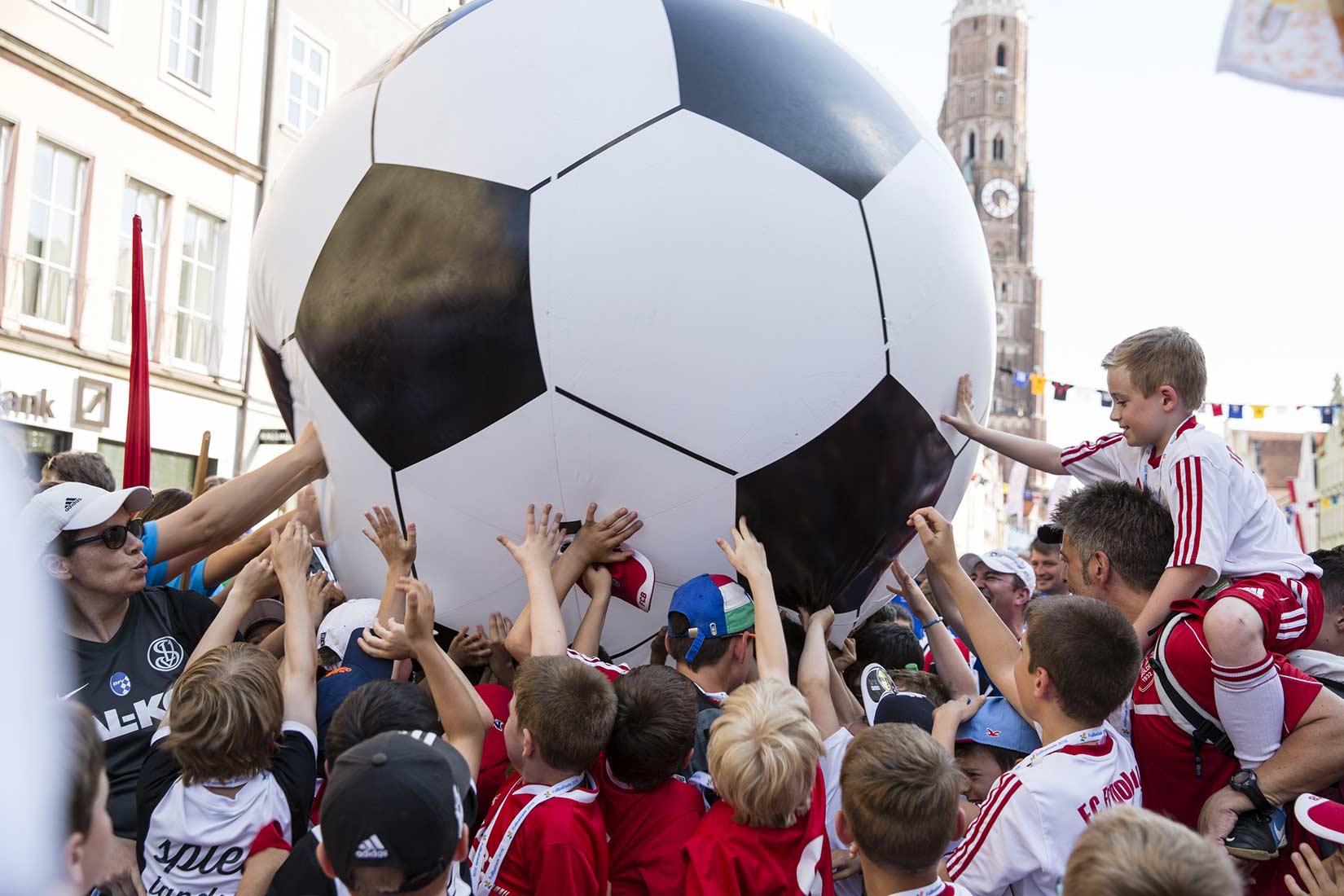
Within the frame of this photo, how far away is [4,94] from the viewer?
34.6 ft

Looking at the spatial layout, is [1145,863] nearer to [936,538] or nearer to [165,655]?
[936,538]

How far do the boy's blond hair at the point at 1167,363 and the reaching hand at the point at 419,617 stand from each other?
5.62 ft

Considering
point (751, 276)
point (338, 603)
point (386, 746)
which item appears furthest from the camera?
point (338, 603)

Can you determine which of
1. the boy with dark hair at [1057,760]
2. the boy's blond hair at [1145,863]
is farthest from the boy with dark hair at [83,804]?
the boy with dark hair at [1057,760]

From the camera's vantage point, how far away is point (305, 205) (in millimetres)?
2705

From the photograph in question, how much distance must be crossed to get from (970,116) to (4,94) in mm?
100246

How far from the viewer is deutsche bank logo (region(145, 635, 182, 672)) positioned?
2559 mm

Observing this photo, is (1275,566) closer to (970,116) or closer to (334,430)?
(334,430)

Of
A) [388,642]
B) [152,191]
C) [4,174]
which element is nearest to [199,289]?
[152,191]

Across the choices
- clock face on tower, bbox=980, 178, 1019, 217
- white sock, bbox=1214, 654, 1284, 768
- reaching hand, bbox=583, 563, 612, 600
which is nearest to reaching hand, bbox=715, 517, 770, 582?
reaching hand, bbox=583, 563, 612, 600

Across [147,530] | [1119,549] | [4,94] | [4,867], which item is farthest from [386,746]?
[4,94]

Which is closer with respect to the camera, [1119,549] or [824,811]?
[824,811]

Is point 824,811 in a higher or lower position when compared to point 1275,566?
lower

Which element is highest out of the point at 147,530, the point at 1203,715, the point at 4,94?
the point at 4,94
